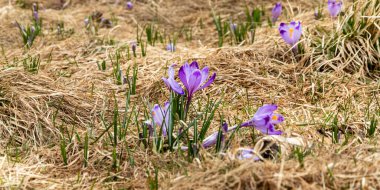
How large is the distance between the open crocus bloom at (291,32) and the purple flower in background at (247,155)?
1538 mm

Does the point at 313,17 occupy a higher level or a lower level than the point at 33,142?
higher

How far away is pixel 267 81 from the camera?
3.48 m

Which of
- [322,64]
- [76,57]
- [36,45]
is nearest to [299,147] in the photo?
[322,64]

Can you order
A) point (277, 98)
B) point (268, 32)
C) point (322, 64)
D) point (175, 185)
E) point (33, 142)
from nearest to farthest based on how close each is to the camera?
point (175, 185) < point (33, 142) < point (277, 98) < point (322, 64) < point (268, 32)

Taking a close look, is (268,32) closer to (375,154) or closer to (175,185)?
(375,154)

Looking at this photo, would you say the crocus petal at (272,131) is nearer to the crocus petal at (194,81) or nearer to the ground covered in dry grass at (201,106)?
the ground covered in dry grass at (201,106)

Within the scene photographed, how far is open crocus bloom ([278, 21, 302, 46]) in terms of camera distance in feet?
12.0

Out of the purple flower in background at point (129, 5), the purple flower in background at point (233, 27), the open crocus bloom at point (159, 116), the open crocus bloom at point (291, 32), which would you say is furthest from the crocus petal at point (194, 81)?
the purple flower in background at point (129, 5)

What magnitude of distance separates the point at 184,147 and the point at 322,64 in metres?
1.49

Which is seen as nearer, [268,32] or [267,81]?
[267,81]

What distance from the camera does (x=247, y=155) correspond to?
85.1 inches

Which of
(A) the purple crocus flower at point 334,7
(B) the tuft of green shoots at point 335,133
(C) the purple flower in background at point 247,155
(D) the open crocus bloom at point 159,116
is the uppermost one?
(A) the purple crocus flower at point 334,7

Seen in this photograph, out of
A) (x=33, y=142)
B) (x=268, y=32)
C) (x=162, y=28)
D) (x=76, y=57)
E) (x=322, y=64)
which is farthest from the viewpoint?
(x=162, y=28)

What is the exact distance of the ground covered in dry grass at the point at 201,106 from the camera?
6.96 ft
